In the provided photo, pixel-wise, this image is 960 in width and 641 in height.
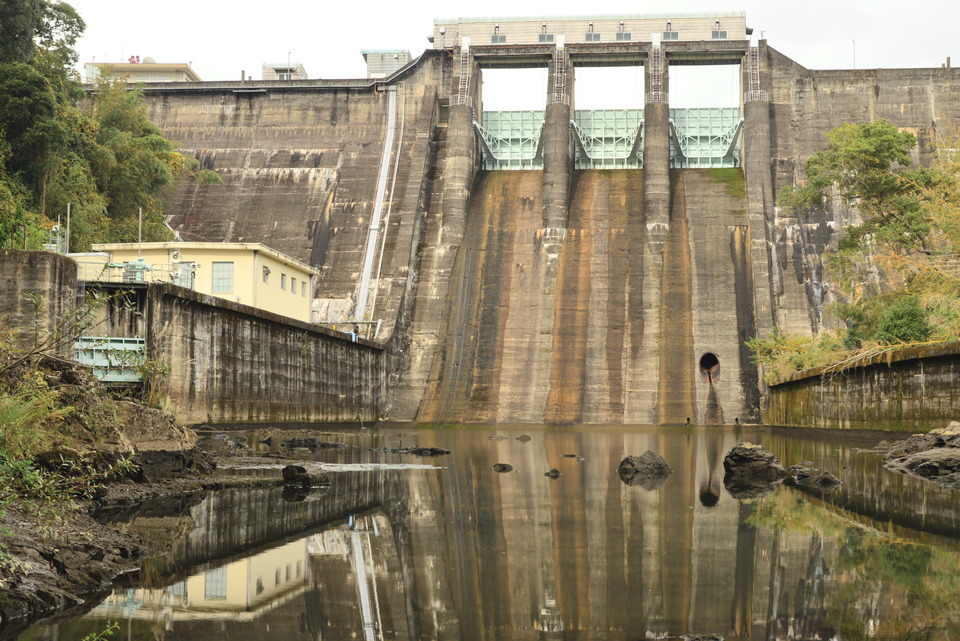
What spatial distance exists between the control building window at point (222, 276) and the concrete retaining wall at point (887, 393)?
18462 mm

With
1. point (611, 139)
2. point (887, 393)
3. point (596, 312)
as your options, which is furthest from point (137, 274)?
point (611, 139)

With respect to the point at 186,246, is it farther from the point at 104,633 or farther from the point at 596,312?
the point at 104,633

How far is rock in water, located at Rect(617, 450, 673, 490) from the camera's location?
604 inches

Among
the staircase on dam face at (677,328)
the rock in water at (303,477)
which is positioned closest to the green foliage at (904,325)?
the staircase on dam face at (677,328)

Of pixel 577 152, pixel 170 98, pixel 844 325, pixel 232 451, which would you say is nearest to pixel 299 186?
pixel 170 98

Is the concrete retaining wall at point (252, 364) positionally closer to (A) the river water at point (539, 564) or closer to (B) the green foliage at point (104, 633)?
(A) the river water at point (539, 564)

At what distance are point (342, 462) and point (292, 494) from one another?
5.45m

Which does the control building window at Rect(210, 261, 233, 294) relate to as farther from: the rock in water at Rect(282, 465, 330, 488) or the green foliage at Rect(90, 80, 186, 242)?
the rock in water at Rect(282, 465, 330, 488)

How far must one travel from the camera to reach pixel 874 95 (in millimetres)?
49844

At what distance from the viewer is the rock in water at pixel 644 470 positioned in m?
15.3

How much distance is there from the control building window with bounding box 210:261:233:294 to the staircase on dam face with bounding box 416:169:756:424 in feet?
33.3

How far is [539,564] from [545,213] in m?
39.5

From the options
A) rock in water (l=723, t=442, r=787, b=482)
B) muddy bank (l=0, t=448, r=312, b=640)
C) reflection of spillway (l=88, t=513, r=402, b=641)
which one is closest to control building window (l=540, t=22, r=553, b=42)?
rock in water (l=723, t=442, r=787, b=482)

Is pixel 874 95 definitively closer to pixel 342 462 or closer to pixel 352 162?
pixel 352 162
